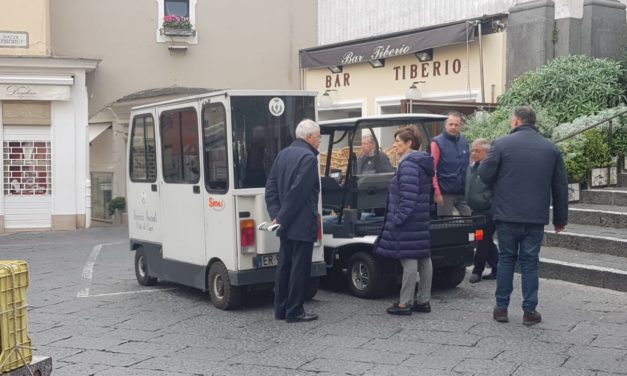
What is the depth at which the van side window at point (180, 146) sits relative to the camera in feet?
26.3

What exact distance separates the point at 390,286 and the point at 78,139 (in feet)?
39.4

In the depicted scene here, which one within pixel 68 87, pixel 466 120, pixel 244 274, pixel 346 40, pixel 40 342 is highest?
pixel 346 40

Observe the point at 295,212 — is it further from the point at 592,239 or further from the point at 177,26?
the point at 177,26

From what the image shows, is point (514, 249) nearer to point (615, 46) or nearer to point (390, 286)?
point (390, 286)

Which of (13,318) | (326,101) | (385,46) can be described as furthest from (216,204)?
(326,101)

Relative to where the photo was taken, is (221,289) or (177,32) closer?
(221,289)

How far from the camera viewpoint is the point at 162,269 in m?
8.80

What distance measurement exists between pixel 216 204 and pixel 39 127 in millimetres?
Result: 12063

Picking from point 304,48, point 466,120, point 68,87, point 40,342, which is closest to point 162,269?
point 40,342

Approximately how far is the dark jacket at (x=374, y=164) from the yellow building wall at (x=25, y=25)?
12.1 meters

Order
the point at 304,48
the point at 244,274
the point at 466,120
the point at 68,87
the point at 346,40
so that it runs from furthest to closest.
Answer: the point at 304,48 < the point at 346,40 < the point at 68,87 < the point at 466,120 < the point at 244,274

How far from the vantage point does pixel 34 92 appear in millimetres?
17984

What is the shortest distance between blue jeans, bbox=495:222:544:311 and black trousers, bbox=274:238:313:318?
1.71 metres

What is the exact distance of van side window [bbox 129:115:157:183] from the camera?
884 cm
